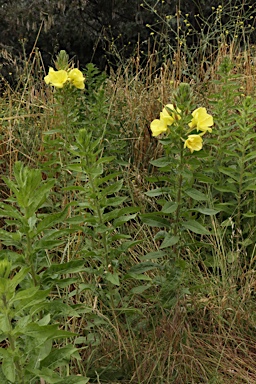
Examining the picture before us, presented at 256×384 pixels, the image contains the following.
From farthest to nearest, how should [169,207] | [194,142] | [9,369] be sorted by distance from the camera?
[169,207] → [194,142] → [9,369]

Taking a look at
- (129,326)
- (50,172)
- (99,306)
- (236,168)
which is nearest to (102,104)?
(50,172)

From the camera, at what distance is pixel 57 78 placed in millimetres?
2686

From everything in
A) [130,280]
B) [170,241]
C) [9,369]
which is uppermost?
[9,369]

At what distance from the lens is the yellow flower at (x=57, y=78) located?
2.67 m

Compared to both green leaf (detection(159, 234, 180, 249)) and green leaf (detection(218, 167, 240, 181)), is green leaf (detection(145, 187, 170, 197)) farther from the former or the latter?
green leaf (detection(218, 167, 240, 181))

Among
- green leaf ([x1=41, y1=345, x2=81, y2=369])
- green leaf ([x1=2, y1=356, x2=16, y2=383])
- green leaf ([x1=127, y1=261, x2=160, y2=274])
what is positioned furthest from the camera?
green leaf ([x1=127, y1=261, x2=160, y2=274])

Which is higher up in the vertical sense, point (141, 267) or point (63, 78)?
point (63, 78)

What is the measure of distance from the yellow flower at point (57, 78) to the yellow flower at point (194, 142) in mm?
889

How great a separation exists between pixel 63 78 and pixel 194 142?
35.9 inches

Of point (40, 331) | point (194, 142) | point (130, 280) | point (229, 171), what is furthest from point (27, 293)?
point (229, 171)

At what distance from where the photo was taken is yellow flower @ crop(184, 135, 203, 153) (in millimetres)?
2023

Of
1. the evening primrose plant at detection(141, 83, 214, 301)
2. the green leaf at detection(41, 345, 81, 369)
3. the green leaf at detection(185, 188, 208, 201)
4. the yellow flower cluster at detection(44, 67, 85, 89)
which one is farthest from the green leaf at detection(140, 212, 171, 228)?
the yellow flower cluster at detection(44, 67, 85, 89)

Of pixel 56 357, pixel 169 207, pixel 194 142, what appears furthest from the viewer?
pixel 169 207

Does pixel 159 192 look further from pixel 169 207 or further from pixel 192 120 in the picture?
pixel 192 120
